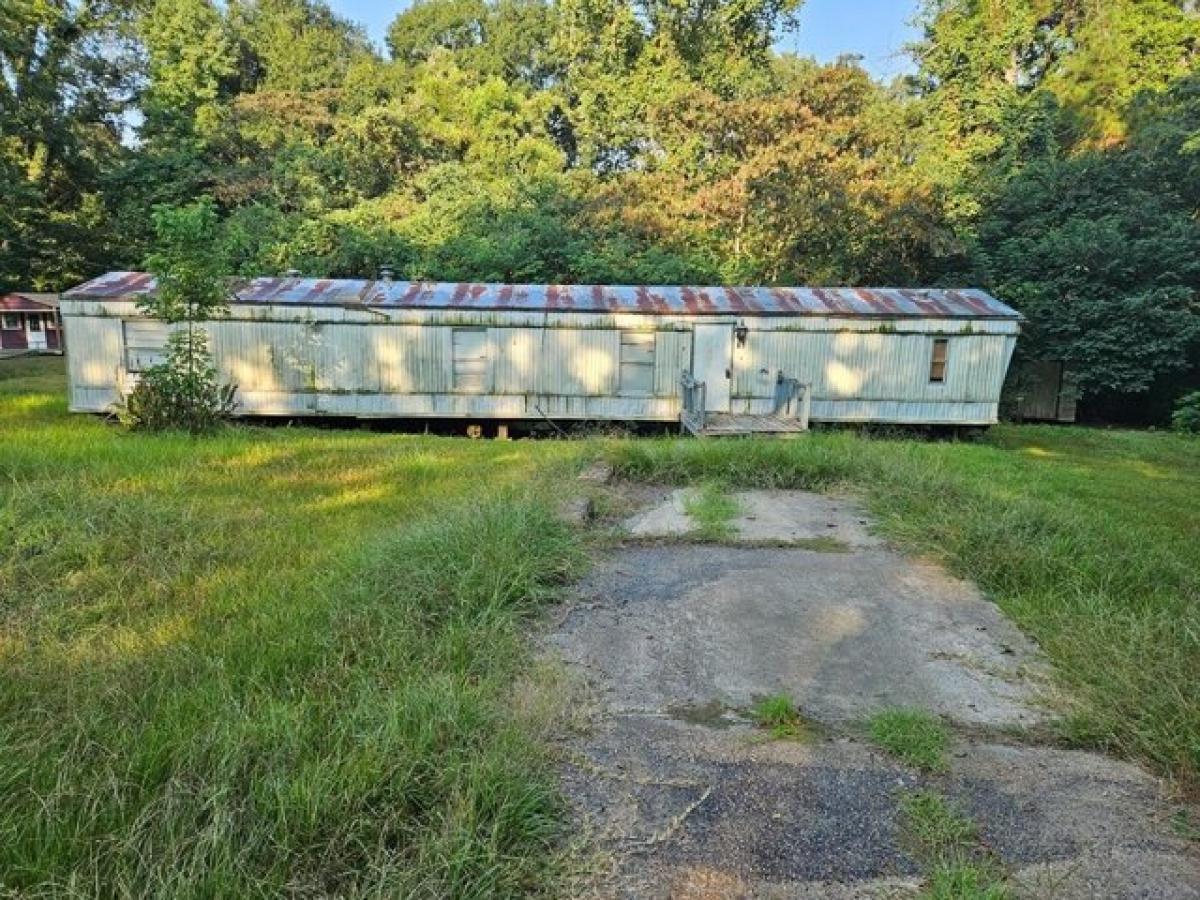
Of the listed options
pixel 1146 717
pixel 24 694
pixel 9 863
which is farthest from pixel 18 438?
pixel 1146 717

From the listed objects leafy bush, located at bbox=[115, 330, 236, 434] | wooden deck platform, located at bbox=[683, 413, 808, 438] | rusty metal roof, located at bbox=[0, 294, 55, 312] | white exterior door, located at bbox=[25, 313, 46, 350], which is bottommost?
wooden deck platform, located at bbox=[683, 413, 808, 438]

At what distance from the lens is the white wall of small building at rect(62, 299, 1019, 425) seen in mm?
13602

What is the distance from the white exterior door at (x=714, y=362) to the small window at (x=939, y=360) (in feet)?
12.8

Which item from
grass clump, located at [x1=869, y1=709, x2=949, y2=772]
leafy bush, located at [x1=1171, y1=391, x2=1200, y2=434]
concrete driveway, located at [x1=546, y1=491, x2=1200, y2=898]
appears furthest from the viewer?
leafy bush, located at [x1=1171, y1=391, x2=1200, y2=434]

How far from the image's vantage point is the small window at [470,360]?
45.6 ft

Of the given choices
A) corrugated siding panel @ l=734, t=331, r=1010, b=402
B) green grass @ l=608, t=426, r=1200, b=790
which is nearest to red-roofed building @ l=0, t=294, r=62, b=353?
corrugated siding panel @ l=734, t=331, r=1010, b=402

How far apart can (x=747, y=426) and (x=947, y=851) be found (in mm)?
9499

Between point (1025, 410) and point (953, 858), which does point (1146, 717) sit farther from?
point (1025, 410)

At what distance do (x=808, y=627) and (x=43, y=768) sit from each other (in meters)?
3.37

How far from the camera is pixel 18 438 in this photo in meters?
9.08

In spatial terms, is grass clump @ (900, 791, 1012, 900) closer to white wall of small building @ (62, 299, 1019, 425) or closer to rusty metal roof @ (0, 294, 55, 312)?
white wall of small building @ (62, 299, 1019, 425)

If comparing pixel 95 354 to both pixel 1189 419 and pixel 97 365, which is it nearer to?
pixel 97 365

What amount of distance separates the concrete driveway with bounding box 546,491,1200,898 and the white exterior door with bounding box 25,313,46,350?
31386mm

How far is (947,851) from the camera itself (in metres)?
2.29
